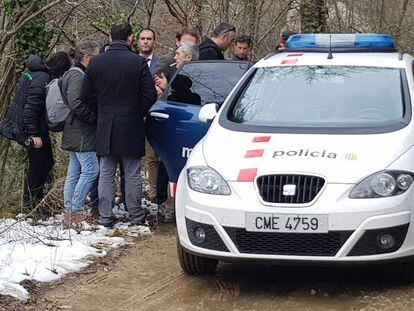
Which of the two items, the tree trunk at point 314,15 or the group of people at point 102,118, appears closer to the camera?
the group of people at point 102,118

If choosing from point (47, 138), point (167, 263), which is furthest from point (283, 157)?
point (47, 138)

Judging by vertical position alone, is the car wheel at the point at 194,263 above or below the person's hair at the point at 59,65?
below

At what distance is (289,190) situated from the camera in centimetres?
528

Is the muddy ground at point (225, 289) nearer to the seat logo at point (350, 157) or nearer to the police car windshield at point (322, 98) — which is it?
the seat logo at point (350, 157)

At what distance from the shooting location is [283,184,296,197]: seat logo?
5277 mm

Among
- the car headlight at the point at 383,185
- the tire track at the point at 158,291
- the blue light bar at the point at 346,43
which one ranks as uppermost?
the blue light bar at the point at 346,43

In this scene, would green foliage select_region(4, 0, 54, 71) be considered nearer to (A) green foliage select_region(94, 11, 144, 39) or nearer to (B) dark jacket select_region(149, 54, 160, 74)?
(A) green foliage select_region(94, 11, 144, 39)

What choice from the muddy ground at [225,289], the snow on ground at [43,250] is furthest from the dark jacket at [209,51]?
the muddy ground at [225,289]

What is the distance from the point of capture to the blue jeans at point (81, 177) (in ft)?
26.5

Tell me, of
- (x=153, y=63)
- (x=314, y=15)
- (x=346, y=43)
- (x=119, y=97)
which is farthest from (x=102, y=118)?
(x=314, y=15)

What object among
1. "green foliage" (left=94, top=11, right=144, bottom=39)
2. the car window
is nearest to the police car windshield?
the car window

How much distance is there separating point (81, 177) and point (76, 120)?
1.96 ft

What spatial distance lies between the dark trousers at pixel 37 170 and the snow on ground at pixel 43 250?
3.08ft

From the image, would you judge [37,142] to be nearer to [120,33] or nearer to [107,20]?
[120,33]
